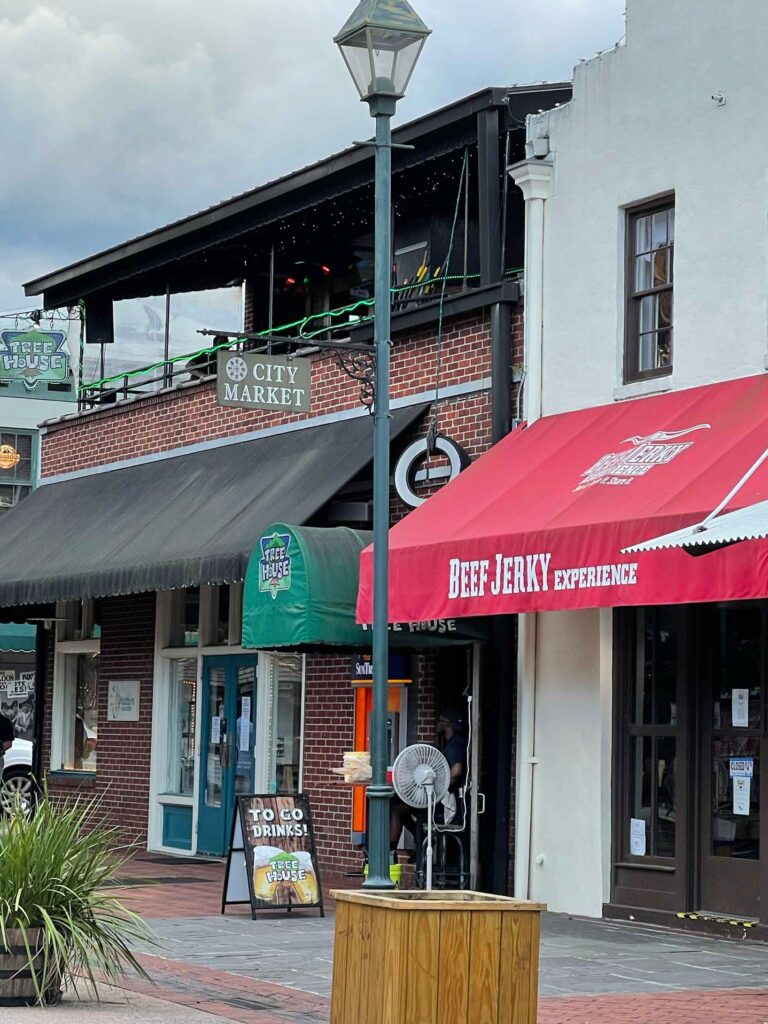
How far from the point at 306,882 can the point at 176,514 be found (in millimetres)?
5621

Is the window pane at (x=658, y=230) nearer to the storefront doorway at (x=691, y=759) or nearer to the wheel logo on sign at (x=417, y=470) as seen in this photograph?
the wheel logo on sign at (x=417, y=470)

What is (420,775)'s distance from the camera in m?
Result: 14.0

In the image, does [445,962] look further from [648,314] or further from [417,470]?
[417,470]

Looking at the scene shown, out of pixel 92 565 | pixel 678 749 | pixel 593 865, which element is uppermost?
pixel 92 565

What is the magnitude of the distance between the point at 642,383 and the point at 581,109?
2.62 m

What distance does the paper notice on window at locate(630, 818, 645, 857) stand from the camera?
45.2 feet

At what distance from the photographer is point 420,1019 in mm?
7238

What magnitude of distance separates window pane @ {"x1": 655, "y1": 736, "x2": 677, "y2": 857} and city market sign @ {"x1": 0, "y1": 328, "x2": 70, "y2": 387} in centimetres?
2509

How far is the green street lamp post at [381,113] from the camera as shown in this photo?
1127 centimetres

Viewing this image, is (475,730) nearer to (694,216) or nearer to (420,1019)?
(694,216)

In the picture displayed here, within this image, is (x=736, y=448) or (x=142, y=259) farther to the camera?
(x=142, y=259)

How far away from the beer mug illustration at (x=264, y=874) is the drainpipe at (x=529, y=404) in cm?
204

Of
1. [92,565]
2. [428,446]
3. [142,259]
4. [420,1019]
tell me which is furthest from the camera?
[142,259]

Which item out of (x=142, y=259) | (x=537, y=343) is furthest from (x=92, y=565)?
(x=537, y=343)
